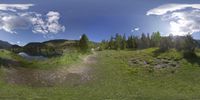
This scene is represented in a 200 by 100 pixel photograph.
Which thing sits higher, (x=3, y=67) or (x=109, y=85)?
(x=3, y=67)

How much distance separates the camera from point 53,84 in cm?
4966

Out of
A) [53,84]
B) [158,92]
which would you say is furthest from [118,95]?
[53,84]

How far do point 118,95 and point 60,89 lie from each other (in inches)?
342

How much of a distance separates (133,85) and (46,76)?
1418cm

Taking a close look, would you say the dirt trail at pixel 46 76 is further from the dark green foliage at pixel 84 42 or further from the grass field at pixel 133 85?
the dark green foliage at pixel 84 42

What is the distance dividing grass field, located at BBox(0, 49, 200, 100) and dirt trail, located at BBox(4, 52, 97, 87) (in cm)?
154

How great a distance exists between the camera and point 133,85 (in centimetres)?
5122

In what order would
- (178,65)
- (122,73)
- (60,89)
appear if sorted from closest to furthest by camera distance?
(60,89), (122,73), (178,65)

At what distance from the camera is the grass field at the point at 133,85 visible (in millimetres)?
40344

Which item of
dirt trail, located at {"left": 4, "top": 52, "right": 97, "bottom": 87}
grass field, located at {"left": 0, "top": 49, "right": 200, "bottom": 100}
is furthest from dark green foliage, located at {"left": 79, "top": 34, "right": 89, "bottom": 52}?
dirt trail, located at {"left": 4, "top": 52, "right": 97, "bottom": 87}

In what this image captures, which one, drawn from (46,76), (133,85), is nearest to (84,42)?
(46,76)

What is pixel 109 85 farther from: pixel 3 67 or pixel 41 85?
pixel 3 67

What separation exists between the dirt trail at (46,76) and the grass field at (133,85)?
5.06 ft

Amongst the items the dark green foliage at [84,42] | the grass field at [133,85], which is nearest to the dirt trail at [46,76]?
the grass field at [133,85]
